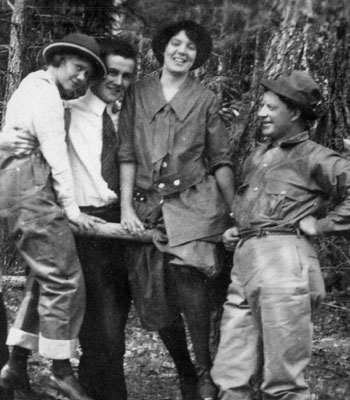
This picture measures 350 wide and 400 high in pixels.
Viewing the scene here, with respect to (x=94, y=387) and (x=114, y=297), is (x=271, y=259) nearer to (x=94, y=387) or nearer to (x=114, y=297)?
(x=114, y=297)

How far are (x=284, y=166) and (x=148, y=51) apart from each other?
3.93 meters

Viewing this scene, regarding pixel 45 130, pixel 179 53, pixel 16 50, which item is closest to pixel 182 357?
pixel 45 130

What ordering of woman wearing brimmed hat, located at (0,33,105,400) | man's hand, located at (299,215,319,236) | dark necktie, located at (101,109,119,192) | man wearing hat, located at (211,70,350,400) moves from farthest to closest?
1. dark necktie, located at (101,109,119,192)
2. woman wearing brimmed hat, located at (0,33,105,400)
3. man's hand, located at (299,215,319,236)
4. man wearing hat, located at (211,70,350,400)

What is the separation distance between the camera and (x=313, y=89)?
4.60m

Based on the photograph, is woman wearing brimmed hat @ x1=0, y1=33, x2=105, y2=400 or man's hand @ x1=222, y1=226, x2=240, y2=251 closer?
woman wearing brimmed hat @ x1=0, y1=33, x2=105, y2=400

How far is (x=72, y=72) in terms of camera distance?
475 centimetres

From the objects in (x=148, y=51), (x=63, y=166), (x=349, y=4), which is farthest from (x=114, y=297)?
(x=148, y=51)

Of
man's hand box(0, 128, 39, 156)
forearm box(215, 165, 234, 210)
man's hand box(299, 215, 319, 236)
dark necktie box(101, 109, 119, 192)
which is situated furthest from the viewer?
dark necktie box(101, 109, 119, 192)

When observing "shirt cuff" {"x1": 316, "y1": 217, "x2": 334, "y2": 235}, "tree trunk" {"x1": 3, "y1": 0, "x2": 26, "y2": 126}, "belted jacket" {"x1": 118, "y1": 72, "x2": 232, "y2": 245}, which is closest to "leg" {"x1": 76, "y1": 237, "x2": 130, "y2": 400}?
"belted jacket" {"x1": 118, "y1": 72, "x2": 232, "y2": 245}

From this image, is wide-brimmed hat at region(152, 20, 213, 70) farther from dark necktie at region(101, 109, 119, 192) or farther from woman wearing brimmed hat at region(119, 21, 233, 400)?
dark necktie at region(101, 109, 119, 192)

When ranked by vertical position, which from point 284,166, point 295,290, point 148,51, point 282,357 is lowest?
point 282,357

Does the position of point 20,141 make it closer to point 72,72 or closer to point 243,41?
point 72,72

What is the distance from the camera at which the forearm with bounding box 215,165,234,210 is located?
4830 mm

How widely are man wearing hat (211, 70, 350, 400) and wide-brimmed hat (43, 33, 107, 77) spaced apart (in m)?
1.02
